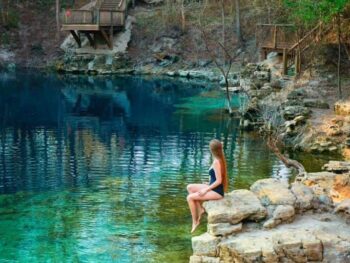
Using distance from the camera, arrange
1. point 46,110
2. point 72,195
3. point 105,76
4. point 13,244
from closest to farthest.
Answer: point 13,244, point 72,195, point 46,110, point 105,76

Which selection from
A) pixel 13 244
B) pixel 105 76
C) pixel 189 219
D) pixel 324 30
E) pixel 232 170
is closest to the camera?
pixel 13 244

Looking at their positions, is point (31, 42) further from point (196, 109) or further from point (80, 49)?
point (196, 109)

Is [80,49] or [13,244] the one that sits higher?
[80,49]

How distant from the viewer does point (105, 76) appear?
49344 mm

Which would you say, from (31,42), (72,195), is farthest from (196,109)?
(31,42)

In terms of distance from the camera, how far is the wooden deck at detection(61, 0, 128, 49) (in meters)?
49.5

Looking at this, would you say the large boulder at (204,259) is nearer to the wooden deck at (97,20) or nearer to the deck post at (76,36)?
the wooden deck at (97,20)

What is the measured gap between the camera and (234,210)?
12.0 m

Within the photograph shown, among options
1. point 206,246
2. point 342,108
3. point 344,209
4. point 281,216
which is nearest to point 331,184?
point 344,209

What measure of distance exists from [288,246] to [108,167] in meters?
13.0

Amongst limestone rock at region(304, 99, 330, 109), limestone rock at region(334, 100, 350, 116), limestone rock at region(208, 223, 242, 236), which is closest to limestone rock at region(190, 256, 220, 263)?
limestone rock at region(208, 223, 242, 236)

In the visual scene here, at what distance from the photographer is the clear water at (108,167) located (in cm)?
1573

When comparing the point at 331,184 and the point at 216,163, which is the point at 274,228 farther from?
the point at 331,184

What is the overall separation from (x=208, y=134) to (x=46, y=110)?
437 inches
